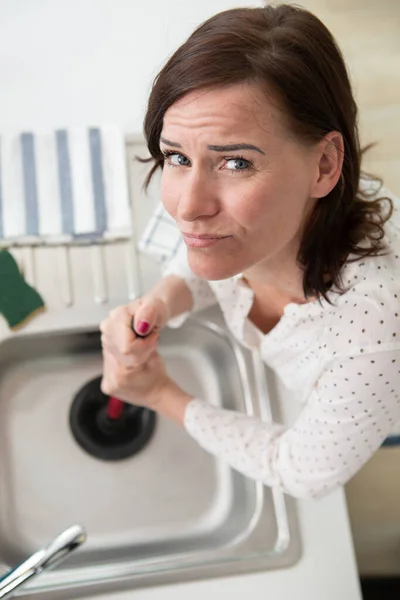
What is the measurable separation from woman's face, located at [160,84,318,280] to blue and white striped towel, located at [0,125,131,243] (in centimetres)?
37

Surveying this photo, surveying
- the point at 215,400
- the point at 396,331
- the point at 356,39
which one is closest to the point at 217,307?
the point at 215,400

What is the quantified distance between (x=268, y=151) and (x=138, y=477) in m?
0.58

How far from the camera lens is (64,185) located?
0.88 meters

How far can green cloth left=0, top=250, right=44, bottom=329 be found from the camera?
83 cm

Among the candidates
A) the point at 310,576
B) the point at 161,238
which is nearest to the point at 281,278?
the point at 161,238

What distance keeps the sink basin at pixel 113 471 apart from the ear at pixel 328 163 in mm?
362

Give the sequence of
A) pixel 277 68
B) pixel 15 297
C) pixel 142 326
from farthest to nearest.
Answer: pixel 15 297
pixel 142 326
pixel 277 68

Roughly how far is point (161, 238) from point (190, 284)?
0.10 meters

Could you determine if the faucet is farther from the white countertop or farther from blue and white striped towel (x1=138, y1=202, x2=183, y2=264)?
blue and white striped towel (x1=138, y1=202, x2=183, y2=264)

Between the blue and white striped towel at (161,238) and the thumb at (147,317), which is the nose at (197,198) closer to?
the thumb at (147,317)

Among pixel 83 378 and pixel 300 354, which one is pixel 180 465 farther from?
pixel 300 354

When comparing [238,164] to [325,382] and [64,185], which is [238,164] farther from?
[64,185]

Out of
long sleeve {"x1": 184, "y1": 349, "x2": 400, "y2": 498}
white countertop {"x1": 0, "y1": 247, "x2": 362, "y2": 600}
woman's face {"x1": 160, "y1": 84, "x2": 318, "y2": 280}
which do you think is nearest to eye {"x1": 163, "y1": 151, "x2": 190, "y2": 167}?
woman's face {"x1": 160, "y1": 84, "x2": 318, "y2": 280}

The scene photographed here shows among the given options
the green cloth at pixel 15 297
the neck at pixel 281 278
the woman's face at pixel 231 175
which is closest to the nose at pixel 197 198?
the woman's face at pixel 231 175
